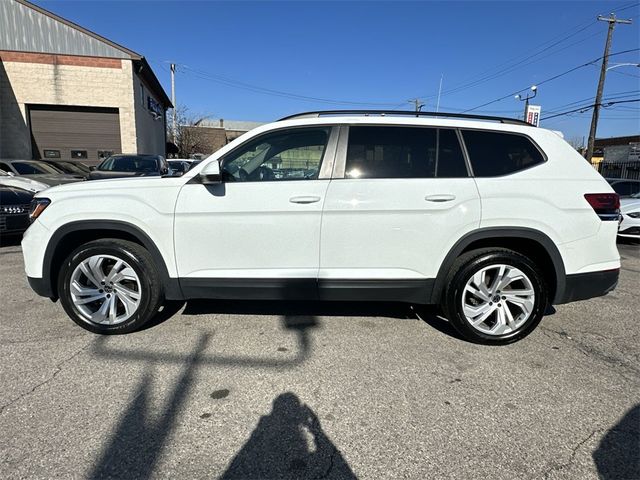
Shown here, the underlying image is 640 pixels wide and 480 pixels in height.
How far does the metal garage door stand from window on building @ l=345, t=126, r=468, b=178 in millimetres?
21241

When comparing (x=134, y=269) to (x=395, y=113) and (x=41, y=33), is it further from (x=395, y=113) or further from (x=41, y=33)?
(x=41, y=33)

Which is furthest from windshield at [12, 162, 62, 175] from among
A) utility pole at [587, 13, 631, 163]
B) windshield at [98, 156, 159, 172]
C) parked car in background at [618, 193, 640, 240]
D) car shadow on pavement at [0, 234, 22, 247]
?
utility pole at [587, 13, 631, 163]

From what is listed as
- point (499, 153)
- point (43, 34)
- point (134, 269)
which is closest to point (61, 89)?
point (43, 34)

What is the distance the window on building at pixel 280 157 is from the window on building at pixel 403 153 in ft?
0.93

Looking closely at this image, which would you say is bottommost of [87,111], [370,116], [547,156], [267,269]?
[267,269]

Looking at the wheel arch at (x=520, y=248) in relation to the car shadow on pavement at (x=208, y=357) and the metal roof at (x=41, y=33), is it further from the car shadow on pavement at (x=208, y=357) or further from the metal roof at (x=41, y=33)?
the metal roof at (x=41, y=33)

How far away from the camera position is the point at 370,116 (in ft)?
11.4

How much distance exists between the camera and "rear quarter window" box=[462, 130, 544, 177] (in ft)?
11.0

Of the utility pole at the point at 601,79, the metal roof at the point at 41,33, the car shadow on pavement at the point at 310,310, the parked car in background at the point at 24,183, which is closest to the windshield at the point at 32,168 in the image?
the parked car in background at the point at 24,183

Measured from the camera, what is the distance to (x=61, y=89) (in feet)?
64.4

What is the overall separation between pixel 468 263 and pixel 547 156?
1118 mm

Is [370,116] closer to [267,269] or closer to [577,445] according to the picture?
[267,269]

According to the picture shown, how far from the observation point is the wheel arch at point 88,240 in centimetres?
336

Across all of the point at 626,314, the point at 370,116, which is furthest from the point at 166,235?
the point at 626,314
